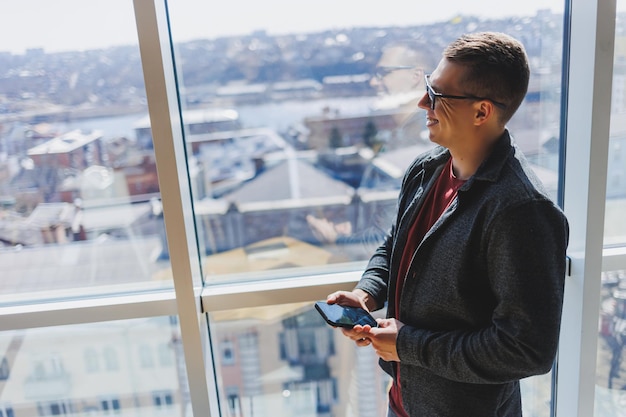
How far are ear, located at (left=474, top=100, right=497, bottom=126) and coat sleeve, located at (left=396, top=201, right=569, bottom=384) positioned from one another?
241 mm

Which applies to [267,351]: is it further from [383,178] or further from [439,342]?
[439,342]

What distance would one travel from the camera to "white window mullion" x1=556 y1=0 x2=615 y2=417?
1651mm

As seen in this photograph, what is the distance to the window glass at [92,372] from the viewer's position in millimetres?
1927

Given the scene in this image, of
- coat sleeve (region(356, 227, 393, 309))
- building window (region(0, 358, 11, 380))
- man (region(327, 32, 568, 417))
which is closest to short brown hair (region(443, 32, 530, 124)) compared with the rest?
man (region(327, 32, 568, 417))

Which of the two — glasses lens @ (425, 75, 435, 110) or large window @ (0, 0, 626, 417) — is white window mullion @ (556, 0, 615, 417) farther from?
glasses lens @ (425, 75, 435, 110)

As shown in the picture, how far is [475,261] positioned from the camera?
1.20 m

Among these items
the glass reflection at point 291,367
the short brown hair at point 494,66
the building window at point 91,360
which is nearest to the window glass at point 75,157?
the building window at point 91,360

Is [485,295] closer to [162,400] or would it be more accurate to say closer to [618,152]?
[618,152]

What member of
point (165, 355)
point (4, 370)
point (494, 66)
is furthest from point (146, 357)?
point (494, 66)

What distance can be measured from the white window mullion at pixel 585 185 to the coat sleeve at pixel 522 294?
70cm

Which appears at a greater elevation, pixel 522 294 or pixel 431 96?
pixel 431 96

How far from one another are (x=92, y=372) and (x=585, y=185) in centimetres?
194

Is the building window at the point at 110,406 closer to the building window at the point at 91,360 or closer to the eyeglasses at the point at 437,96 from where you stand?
the building window at the point at 91,360

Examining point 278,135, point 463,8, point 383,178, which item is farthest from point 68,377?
point 463,8
